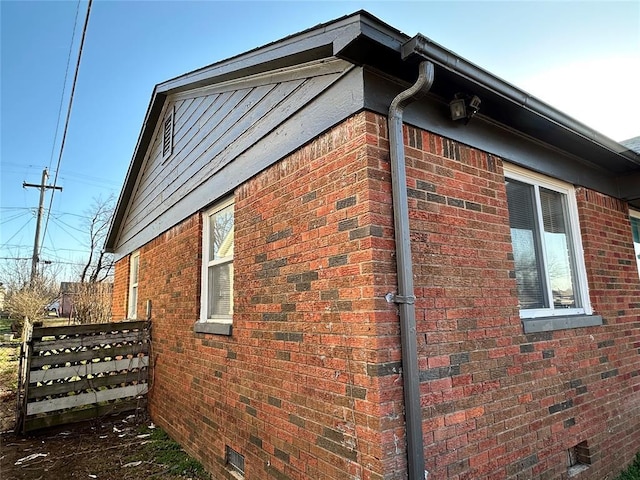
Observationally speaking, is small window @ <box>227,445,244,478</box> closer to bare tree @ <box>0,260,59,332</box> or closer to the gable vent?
the gable vent

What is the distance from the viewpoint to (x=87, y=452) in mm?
4965

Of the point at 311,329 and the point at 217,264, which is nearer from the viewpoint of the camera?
the point at 311,329

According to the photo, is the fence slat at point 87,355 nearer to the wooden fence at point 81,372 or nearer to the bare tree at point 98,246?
the wooden fence at point 81,372

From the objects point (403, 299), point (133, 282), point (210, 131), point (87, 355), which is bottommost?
point (87, 355)

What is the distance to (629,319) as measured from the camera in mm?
4371

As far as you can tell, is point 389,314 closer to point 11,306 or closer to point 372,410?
point 372,410

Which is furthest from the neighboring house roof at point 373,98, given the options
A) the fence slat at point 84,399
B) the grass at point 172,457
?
the fence slat at point 84,399

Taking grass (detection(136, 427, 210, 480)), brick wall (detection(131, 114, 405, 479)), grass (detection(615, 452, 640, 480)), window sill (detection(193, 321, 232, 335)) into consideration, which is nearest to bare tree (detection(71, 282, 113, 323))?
grass (detection(136, 427, 210, 480))

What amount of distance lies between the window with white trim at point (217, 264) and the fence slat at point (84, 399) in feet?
9.62

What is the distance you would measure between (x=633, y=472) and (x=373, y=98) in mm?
4507

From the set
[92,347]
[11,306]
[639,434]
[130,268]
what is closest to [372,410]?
[639,434]

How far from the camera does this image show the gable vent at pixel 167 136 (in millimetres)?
6855

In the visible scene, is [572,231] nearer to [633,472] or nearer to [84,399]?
[633,472]

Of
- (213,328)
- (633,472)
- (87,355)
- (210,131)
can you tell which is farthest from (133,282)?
(633,472)
